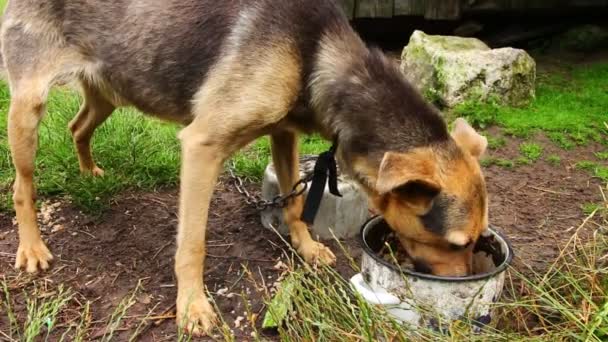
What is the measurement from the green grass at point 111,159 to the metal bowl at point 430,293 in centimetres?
241

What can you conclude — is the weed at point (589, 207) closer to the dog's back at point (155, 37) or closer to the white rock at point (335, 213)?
the white rock at point (335, 213)

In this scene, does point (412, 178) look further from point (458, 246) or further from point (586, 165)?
point (586, 165)

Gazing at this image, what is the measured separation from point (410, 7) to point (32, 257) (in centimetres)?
585

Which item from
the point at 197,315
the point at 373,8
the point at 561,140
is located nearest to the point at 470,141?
the point at 197,315

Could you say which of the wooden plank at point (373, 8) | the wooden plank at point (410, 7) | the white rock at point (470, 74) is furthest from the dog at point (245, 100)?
the wooden plank at point (410, 7)

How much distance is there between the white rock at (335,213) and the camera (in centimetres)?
465

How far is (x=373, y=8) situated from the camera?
28.3 feet

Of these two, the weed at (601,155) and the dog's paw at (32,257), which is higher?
the dog's paw at (32,257)

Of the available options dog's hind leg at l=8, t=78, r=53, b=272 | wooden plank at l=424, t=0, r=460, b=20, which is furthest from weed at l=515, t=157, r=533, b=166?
dog's hind leg at l=8, t=78, r=53, b=272

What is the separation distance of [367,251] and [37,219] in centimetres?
263

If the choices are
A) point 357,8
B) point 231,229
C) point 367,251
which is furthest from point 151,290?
point 357,8

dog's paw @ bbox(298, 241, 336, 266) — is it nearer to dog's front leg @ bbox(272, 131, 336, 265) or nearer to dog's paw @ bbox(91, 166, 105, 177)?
dog's front leg @ bbox(272, 131, 336, 265)

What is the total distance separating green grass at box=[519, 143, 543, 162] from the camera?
20.3ft

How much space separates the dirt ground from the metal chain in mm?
71
